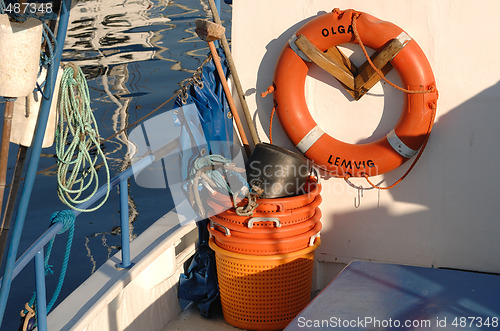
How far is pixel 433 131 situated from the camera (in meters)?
3.14

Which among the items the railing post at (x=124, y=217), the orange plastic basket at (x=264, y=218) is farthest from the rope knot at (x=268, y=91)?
the railing post at (x=124, y=217)

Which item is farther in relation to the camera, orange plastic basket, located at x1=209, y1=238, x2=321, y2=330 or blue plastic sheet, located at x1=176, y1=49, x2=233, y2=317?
blue plastic sheet, located at x1=176, y1=49, x2=233, y2=317

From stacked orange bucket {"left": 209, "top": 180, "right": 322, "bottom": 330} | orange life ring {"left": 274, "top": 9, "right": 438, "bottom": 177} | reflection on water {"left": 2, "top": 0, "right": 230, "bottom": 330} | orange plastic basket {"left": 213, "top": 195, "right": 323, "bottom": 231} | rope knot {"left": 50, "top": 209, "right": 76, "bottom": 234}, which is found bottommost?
reflection on water {"left": 2, "top": 0, "right": 230, "bottom": 330}

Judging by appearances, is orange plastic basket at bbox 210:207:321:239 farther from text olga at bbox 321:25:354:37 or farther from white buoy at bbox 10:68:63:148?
white buoy at bbox 10:68:63:148

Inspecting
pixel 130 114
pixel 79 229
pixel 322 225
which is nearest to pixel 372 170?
pixel 322 225

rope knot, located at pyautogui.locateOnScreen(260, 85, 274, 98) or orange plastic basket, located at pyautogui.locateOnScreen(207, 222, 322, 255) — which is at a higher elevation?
rope knot, located at pyautogui.locateOnScreen(260, 85, 274, 98)

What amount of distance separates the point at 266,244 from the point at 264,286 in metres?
0.22

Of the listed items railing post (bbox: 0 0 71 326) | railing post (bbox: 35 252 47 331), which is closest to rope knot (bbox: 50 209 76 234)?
railing post (bbox: 35 252 47 331)

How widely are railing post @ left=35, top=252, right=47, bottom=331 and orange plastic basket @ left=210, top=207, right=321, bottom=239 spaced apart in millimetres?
961

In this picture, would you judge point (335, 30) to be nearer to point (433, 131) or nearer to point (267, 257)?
point (433, 131)

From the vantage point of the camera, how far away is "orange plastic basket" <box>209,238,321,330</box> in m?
3.06

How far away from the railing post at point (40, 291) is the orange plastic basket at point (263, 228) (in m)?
0.96

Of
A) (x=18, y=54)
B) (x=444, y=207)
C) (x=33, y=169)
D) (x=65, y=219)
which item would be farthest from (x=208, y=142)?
(x=18, y=54)

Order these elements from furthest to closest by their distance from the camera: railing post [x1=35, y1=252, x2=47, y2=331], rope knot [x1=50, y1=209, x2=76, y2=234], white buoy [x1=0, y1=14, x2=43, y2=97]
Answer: rope knot [x1=50, y1=209, x2=76, y2=234] → railing post [x1=35, y1=252, x2=47, y2=331] → white buoy [x1=0, y1=14, x2=43, y2=97]
